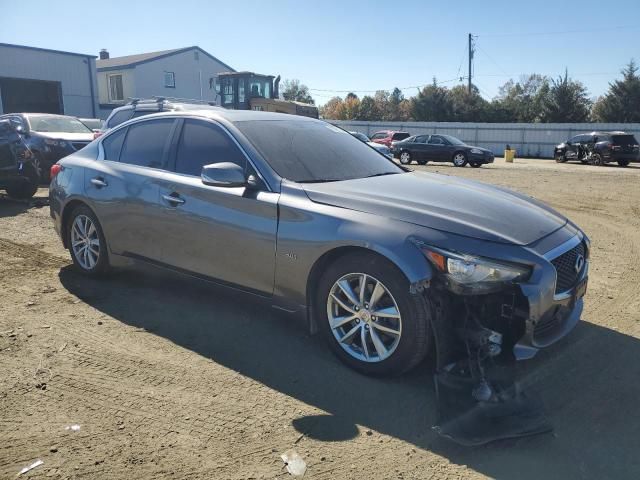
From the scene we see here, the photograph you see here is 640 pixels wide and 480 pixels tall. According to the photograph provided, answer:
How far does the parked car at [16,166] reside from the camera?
9.42 meters

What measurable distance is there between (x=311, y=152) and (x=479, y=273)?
6.05 ft

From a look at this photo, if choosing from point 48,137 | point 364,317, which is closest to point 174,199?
point 364,317

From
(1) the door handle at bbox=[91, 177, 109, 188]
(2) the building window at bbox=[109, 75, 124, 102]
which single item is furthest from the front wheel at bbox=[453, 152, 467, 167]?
(2) the building window at bbox=[109, 75, 124, 102]

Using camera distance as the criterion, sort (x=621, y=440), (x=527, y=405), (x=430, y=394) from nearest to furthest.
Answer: (x=621, y=440) < (x=527, y=405) < (x=430, y=394)

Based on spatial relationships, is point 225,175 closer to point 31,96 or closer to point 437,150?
point 437,150

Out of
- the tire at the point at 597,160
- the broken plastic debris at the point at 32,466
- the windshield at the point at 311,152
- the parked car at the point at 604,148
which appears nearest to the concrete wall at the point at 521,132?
the parked car at the point at 604,148

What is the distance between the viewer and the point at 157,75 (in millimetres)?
39625

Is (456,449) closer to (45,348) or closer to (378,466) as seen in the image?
(378,466)

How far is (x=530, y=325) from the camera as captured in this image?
3057mm

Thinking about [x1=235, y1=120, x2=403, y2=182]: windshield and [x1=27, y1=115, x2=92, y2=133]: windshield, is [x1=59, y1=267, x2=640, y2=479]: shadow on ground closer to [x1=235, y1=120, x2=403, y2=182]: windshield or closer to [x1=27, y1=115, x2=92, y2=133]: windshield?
[x1=235, y1=120, x2=403, y2=182]: windshield

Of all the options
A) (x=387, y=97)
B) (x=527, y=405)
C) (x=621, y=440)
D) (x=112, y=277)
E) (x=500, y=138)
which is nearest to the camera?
(x=621, y=440)

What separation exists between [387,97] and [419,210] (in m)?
96.7

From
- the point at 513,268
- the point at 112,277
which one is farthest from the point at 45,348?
the point at 513,268

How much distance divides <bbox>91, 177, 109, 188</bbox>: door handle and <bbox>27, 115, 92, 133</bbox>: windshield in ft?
27.3
